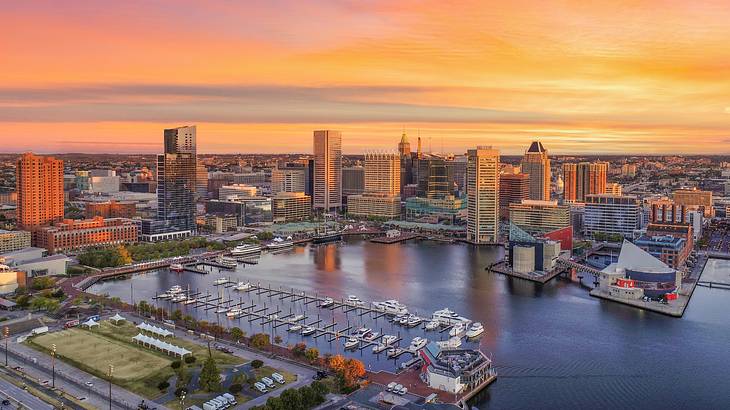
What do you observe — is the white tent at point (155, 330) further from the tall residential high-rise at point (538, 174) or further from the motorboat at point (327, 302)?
the tall residential high-rise at point (538, 174)

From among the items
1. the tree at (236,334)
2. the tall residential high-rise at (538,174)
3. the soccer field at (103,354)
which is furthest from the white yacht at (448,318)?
the tall residential high-rise at (538,174)

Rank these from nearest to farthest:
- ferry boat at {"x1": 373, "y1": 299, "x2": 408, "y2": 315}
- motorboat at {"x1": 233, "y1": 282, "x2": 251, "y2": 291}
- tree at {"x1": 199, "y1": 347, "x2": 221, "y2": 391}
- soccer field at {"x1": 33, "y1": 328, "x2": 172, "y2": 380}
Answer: tree at {"x1": 199, "y1": 347, "x2": 221, "y2": 391} < soccer field at {"x1": 33, "y1": 328, "x2": 172, "y2": 380} < ferry boat at {"x1": 373, "y1": 299, "x2": 408, "y2": 315} < motorboat at {"x1": 233, "y1": 282, "x2": 251, "y2": 291}

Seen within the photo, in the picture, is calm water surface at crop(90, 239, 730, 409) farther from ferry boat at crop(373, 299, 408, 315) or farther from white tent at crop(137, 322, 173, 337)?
white tent at crop(137, 322, 173, 337)

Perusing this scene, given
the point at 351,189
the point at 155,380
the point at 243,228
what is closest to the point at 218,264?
the point at 243,228

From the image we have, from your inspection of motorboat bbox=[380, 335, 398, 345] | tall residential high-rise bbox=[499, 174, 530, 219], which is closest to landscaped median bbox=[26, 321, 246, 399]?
motorboat bbox=[380, 335, 398, 345]

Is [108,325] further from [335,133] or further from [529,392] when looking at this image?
[335,133]

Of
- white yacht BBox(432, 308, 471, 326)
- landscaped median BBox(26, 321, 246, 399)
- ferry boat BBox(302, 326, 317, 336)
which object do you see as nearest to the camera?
landscaped median BBox(26, 321, 246, 399)

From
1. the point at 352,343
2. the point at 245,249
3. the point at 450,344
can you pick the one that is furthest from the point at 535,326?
the point at 245,249
